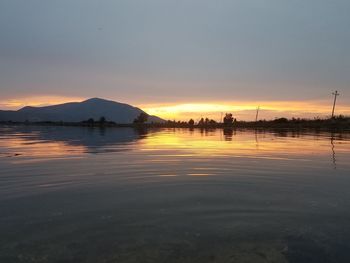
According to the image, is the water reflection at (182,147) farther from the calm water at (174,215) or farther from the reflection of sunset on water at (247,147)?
the calm water at (174,215)

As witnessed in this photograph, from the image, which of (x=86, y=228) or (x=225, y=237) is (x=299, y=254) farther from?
(x=86, y=228)

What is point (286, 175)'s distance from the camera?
50.1ft

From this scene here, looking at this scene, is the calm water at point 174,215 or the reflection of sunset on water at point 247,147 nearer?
the calm water at point 174,215

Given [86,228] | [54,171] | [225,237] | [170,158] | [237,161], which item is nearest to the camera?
[225,237]

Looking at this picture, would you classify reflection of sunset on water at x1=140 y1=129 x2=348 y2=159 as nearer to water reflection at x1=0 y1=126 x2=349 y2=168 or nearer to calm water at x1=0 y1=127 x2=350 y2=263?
water reflection at x1=0 y1=126 x2=349 y2=168

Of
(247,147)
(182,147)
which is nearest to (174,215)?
(182,147)

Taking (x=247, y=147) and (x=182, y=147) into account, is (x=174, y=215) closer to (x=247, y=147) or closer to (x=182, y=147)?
(x=182, y=147)

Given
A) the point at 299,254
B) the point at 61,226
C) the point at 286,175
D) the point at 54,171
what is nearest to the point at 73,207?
the point at 61,226

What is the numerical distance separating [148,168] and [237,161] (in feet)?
15.0

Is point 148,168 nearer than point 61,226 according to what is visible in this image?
No

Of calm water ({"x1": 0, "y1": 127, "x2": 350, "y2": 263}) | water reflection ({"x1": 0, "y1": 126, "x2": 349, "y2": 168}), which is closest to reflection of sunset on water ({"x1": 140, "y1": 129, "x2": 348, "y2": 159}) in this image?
water reflection ({"x1": 0, "y1": 126, "x2": 349, "y2": 168})

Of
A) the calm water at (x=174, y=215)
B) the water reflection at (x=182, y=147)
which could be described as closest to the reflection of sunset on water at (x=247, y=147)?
the water reflection at (x=182, y=147)

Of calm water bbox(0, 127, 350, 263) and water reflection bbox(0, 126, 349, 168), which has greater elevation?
water reflection bbox(0, 126, 349, 168)

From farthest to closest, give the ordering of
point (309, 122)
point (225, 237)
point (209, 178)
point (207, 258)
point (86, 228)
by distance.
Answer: point (309, 122) → point (209, 178) → point (86, 228) → point (225, 237) → point (207, 258)
